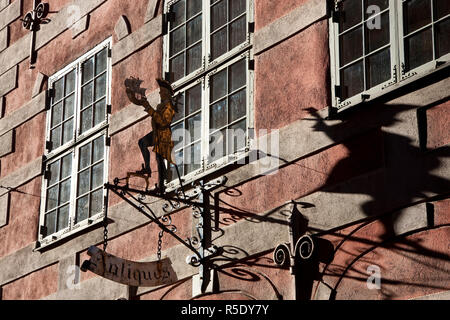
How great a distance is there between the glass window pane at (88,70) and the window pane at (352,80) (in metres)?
4.79

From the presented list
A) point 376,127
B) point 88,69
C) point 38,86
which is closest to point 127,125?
point 88,69

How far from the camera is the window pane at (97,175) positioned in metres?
12.7

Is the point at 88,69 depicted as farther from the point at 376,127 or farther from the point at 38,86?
the point at 376,127

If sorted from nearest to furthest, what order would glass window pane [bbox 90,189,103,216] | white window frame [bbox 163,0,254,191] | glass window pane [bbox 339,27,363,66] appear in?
glass window pane [bbox 339,27,363,66], white window frame [bbox 163,0,254,191], glass window pane [bbox 90,189,103,216]

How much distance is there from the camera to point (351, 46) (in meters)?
9.73

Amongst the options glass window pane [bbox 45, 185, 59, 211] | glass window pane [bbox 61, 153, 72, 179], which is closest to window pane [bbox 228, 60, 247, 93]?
glass window pane [bbox 61, 153, 72, 179]

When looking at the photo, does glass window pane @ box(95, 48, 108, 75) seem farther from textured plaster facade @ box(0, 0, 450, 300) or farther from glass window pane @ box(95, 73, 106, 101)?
textured plaster facade @ box(0, 0, 450, 300)

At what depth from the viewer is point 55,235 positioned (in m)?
13.1

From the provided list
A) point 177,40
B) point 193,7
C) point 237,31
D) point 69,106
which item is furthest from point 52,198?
point 237,31

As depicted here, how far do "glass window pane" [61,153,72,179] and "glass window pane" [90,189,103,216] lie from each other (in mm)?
773

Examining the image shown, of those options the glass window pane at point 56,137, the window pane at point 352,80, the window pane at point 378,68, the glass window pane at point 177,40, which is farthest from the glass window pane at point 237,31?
the glass window pane at point 56,137

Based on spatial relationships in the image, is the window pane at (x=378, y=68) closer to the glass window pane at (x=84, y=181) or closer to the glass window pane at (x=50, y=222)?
the glass window pane at (x=84, y=181)

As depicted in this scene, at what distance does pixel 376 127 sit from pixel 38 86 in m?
6.73

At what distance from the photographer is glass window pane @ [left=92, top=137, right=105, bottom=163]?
1285cm
